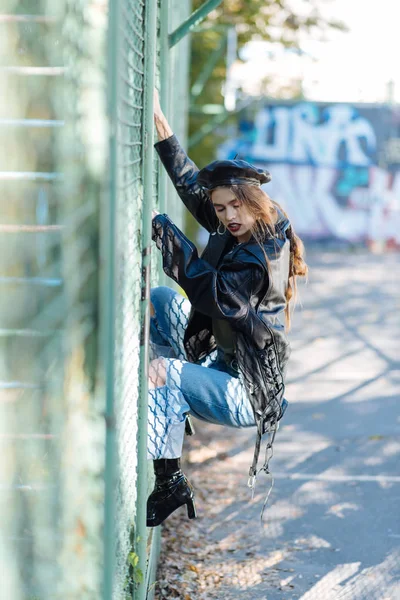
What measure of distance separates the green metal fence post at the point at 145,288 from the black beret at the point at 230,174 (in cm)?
54

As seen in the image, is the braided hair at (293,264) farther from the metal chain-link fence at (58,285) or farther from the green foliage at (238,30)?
the green foliage at (238,30)

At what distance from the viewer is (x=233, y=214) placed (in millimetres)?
3656

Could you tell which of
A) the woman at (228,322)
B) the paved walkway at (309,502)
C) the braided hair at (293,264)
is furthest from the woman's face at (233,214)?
the paved walkway at (309,502)

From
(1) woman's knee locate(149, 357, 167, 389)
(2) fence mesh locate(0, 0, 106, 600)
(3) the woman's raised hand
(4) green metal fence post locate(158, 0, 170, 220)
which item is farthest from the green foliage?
(2) fence mesh locate(0, 0, 106, 600)

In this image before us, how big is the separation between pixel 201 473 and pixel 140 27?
3.81 meters

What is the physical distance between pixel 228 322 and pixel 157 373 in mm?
346

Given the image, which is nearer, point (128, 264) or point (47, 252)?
point (47, 252)

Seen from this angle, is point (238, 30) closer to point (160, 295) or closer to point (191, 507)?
point (160, 295)

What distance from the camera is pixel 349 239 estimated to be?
72.1 feet

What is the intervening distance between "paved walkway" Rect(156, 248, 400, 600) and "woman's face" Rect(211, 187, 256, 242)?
5.80 ft

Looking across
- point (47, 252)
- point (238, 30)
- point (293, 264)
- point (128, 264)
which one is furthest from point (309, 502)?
point (238, 30)

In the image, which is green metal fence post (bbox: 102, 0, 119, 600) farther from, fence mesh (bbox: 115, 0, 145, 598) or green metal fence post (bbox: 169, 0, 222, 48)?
green metal fence post (bbox: 169, 0, 222, 48)

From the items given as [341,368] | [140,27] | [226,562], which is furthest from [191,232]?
[140,27]

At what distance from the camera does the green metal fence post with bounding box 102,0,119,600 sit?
84.4 inches
